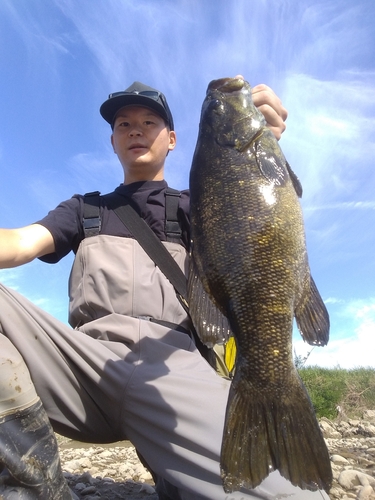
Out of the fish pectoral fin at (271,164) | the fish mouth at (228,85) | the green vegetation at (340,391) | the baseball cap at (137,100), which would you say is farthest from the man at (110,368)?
the green vegetation at (340,391)

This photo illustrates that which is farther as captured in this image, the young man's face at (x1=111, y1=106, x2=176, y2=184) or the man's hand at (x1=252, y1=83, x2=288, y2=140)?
the young man's face at (x1=111, y1=106, x2=176, y2=184)

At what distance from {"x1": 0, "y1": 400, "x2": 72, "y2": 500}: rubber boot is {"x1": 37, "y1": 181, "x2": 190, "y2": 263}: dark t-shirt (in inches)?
59.9

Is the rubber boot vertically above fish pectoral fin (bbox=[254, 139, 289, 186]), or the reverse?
fish pectoral fin (bbox=[254, 139, 289, 186])

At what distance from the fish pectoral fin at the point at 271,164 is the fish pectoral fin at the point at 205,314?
0.63 m

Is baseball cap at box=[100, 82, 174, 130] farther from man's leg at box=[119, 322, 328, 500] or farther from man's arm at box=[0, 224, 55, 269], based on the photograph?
man's leg at box=[119, 322, 328, 500]

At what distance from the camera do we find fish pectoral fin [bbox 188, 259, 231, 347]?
2.44 meters

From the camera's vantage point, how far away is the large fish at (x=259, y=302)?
223cm

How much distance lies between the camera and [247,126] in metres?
2.78

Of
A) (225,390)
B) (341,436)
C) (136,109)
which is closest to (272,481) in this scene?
(225,390)

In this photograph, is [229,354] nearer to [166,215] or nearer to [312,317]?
[166,215]

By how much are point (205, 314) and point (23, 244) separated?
172 centimetres

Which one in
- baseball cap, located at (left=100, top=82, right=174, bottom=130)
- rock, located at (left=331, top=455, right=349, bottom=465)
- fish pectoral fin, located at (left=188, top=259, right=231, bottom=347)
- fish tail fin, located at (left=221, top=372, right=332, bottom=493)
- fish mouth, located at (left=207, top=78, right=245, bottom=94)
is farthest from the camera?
rock, located at (left=331, top=455, right=349, bottom=465)

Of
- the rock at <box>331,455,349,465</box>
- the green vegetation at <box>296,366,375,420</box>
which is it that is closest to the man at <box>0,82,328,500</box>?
the rock at <box>331,455,349,465</box>

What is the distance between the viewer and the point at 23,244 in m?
3.51
